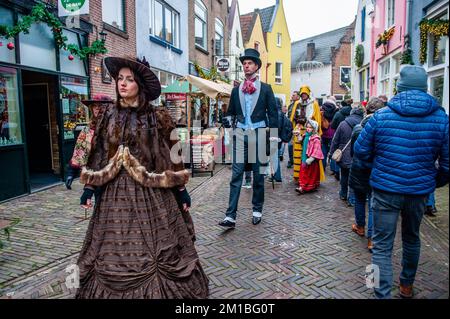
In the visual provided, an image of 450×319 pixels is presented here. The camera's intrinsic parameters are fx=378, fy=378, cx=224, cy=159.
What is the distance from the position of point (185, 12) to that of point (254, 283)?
14.0 metres

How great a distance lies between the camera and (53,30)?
24.3 ft

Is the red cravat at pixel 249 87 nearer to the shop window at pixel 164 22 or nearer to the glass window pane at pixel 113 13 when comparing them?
the glass window pane at pixel 113 13

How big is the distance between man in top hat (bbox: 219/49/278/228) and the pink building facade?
5958mm

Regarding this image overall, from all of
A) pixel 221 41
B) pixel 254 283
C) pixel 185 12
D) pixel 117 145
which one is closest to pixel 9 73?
pixel 117 145

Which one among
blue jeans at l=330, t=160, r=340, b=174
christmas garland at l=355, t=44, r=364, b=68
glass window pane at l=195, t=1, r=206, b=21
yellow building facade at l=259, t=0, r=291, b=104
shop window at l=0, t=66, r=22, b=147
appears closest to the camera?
shop window at l=0, t=66, r=22, b=147

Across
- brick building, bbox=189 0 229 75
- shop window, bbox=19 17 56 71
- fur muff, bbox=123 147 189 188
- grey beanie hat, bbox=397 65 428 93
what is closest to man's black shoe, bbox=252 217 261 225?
fur muff, bbox=123 147 189 188

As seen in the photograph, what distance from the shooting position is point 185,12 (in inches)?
602

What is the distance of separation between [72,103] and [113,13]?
3160 millimetres

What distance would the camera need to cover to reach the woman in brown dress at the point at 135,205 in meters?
2.70

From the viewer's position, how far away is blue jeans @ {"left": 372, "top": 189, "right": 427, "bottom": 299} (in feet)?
9.05

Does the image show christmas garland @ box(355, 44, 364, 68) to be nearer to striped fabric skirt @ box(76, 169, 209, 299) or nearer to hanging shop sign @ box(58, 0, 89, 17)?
hanging shop sign @ box(58, 0, 89, 17)

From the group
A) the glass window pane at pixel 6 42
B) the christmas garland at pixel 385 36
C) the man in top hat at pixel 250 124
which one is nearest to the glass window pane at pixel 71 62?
the glass window pane at pixel 6 42

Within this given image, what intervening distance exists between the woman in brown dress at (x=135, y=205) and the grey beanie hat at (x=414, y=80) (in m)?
1.75

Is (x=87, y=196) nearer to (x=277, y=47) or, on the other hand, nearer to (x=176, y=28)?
(x=176, y=28)
